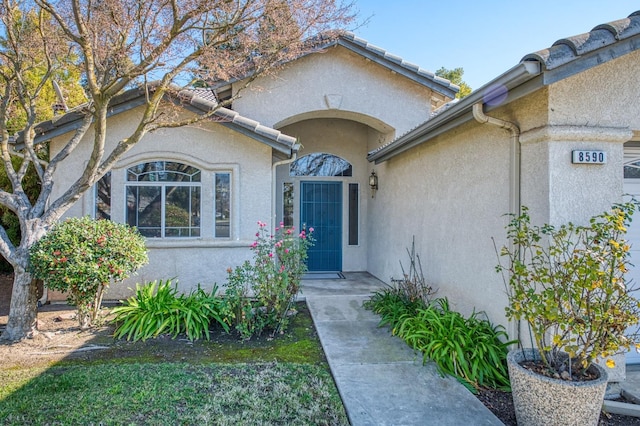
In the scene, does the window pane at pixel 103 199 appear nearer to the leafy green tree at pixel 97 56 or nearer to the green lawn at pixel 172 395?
the leafy green tree at pixel 97 56

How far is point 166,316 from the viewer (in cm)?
757

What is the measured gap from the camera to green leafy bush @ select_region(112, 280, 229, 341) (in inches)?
285

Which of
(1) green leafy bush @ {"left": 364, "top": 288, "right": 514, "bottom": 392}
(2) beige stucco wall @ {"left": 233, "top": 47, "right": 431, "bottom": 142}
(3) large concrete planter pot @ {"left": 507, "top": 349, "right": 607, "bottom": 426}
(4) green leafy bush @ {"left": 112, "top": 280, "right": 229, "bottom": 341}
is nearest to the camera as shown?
(3) large concrete planter pot @ {"left": 507, "top": 349, "right": 607, "bottom": 426}

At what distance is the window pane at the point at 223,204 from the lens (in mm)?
9781

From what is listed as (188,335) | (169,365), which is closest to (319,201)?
(188,335)

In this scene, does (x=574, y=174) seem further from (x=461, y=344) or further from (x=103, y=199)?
(x=103, y=199)

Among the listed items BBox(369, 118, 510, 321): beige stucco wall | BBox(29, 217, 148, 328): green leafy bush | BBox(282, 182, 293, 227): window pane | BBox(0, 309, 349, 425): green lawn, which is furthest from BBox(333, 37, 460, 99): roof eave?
BBox(0, 309, 349, 425): green lawn

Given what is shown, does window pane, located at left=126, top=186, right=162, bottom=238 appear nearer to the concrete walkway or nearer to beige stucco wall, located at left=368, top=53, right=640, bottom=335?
the concrete walkway

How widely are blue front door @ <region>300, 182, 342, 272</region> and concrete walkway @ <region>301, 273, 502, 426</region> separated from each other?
16.9 feet

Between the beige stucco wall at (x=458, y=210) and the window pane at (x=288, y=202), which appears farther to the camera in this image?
the window pane at (x=288, y=202)

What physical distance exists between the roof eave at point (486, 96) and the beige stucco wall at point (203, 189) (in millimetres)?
3946

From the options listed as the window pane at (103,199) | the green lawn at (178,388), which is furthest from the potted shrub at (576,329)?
the window pane at (103,199)

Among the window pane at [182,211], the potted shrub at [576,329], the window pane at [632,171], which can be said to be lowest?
the potted shrub at [576,329]

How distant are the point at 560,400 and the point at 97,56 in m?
9.27
